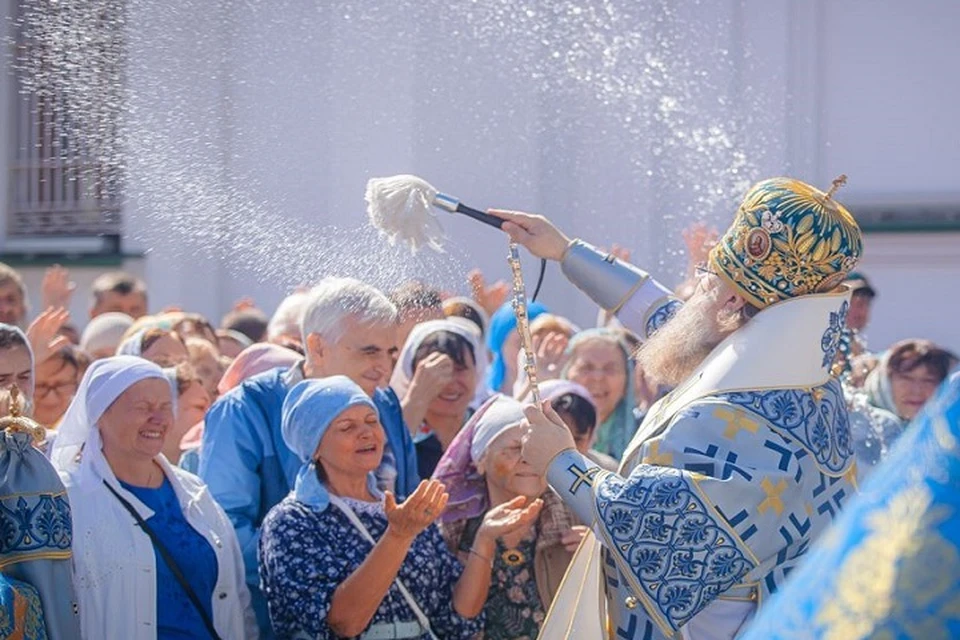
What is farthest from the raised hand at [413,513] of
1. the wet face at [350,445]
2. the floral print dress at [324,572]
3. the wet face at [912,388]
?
Answer: the wet face at [912,388]

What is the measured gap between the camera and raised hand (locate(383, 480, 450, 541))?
156 inches

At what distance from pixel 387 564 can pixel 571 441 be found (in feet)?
2.24

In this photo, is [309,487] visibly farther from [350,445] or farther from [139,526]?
[139,526]

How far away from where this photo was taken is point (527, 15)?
5512mm

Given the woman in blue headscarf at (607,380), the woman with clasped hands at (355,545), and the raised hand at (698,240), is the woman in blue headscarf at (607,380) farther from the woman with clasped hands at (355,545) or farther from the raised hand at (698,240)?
the woman with clasped hands at (355,545)

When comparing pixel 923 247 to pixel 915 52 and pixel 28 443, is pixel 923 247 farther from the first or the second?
pixel 28 443

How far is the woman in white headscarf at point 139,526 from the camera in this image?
12.9ft

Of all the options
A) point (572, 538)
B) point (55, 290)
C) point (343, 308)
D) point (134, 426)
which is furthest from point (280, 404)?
point (55, 290)

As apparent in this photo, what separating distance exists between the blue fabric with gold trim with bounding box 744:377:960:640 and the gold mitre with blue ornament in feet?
7.52

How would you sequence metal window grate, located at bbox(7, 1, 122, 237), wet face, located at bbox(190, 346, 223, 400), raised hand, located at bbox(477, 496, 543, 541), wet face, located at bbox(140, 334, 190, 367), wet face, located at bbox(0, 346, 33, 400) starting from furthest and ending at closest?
1. wet face, located at bbox(190, 346, 223, 400)
2. wet face, located at bbox(140, 334, 190, 367)
3. wet face, located at bbox(0, 346, 33, 400)
4. raised hand, located at bbox(477, 496, 543, 541)
5. metal window grate, located at bbox(7, 1, 122, 237)

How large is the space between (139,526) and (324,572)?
0.49 m

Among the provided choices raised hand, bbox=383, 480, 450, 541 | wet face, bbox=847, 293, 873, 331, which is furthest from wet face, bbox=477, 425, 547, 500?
wet face, bbox=847, 293, 873, 331

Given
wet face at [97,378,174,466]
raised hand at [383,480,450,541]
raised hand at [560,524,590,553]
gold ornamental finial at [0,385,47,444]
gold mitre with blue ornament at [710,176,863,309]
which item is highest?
gold mitre with blue ornament at [710,176,863,309]

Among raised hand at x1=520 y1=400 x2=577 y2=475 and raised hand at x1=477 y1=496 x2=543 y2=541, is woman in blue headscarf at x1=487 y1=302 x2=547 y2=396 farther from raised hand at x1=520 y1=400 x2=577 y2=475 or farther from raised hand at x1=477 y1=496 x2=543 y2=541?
raised hand at x1=520 y1=400 x2=577 y2=475
